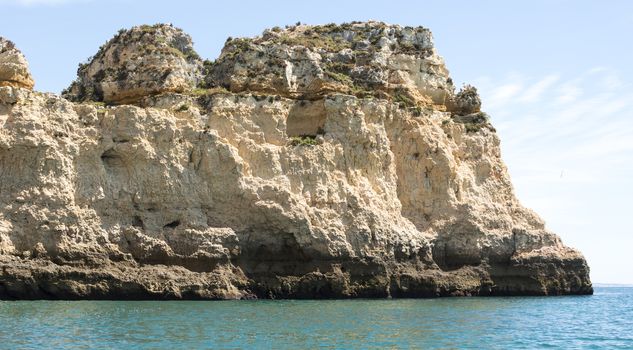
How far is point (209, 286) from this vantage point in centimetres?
4453

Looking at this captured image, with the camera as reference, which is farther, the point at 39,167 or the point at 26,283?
the point at 39,167

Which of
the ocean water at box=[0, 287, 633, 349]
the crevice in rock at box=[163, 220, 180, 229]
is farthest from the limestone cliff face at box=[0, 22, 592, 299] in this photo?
the ocean water at box=[0, 287, 633, 349]

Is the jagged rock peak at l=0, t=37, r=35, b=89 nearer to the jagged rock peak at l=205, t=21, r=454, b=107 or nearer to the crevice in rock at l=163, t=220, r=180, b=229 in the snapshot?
the crevice in rock at l=163, t=220, r=180, b=229

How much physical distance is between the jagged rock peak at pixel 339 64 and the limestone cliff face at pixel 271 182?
118 mm

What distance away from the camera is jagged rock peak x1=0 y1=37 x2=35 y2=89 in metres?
46.2

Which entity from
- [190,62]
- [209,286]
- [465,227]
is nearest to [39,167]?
[209,286]

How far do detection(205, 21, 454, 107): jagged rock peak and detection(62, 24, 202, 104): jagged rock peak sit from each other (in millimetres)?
2435

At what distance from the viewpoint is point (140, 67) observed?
172ft

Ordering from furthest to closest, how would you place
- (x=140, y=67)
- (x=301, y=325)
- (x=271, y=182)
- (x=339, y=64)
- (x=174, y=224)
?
(x=339, y=64) → (x=140, y=67) → (x=271, y=182) → (x=174, y=224) → (x=301, y=325)

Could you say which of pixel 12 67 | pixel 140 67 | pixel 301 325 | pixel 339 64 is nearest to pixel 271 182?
pixel 140 67

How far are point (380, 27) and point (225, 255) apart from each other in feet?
→ 71.4

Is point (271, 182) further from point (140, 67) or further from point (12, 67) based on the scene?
point (12, 67)

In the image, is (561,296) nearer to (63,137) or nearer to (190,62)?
(190,62)

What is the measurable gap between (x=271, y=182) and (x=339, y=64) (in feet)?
37.9
